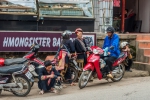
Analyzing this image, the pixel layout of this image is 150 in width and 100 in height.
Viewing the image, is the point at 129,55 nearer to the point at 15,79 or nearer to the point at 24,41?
the point at 24,41

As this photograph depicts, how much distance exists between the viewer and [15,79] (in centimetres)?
862

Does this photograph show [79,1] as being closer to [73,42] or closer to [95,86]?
[73,42]

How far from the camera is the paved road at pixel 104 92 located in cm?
817

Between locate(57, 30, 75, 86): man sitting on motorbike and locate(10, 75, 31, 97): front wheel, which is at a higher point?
locate(57, 30, 75, 86): man sitting on motorbike

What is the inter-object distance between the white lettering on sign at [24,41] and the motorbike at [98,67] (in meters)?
1.88

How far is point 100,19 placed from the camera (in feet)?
42.9

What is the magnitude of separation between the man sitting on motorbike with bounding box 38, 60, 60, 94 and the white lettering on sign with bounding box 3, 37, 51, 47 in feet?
6.93

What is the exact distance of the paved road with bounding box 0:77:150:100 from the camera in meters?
8.17

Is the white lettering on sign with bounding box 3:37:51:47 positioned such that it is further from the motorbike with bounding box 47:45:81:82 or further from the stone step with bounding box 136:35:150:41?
the stone step with bounding box 136:35:150:41

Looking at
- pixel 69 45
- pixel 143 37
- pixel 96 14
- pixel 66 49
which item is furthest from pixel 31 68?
pixel 143 37

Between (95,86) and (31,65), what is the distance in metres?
2.00

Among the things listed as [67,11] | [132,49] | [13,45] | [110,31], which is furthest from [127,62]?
[13,45]

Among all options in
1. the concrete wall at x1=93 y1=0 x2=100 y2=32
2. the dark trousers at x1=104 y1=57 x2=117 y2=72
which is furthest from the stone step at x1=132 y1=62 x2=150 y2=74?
the concrete wall at x1=93 y1=0 x2=100 y2=32

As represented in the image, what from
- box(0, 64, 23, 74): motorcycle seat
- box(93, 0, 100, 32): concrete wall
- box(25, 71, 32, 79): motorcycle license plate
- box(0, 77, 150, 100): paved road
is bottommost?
box(0, 77, 150, 100): paved road
